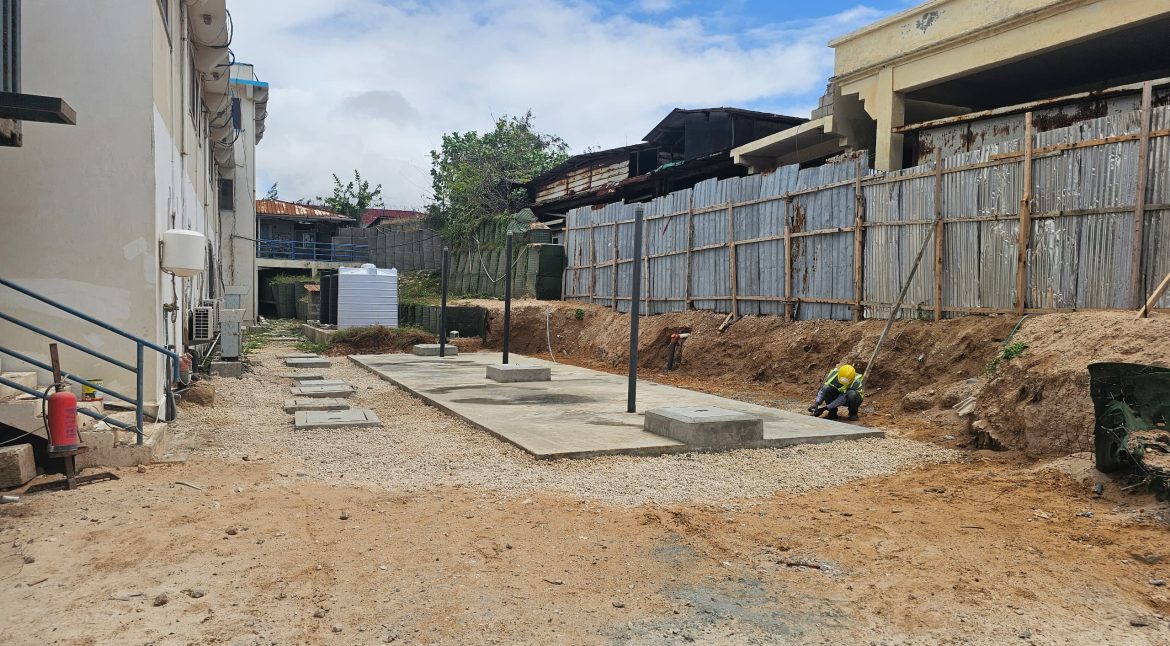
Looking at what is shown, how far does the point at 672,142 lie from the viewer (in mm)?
25969

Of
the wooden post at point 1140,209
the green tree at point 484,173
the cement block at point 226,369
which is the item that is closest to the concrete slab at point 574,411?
the cement block at point 226,369

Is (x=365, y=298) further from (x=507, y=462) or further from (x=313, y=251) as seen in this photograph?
(x=313, y=251)

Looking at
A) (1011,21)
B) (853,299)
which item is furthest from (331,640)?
(1011,21)

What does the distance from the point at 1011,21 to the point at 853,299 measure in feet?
17.1

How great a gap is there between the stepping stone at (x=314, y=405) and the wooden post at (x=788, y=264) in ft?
23.9

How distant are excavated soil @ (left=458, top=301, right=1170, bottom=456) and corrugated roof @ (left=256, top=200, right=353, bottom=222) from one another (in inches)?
1036

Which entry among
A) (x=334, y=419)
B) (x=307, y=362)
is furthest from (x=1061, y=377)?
(x=307, y=362)

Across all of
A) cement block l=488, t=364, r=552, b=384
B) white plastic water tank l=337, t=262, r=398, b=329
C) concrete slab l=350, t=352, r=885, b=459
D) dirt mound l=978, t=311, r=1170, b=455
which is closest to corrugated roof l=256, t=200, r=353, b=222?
white plastic water tank l=337, t=262, r=398, b=329

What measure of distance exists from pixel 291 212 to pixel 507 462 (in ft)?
119

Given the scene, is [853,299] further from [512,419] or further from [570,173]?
[570,173]

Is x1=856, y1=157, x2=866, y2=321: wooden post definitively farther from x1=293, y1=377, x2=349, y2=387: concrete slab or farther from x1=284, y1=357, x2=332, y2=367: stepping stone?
→ x1=284, y1=357, x2=332, y2=367: stepping stone

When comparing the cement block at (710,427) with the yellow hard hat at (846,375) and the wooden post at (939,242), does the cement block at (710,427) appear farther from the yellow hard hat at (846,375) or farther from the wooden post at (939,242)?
the wooden post at (939,242)

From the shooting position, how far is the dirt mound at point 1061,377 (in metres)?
6.57

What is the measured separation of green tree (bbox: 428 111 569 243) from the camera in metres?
30.5
